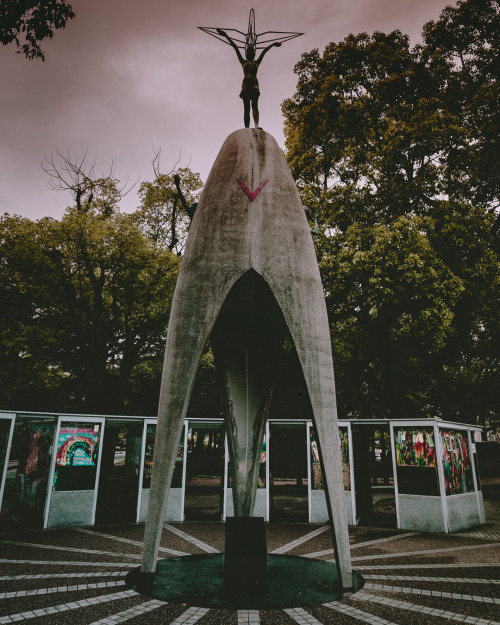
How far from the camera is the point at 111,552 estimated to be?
8844 millimetres

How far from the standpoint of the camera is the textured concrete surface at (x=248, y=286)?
6.48 m

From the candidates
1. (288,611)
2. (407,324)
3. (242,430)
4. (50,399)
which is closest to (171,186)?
(50,399)

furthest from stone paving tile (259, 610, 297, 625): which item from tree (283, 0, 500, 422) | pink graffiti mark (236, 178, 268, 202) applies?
tree (283, 0, 500, 422)

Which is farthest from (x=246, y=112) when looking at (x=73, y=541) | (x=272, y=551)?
(x=73, y=541)

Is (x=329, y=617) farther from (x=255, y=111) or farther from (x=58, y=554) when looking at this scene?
(x=255, y=111)

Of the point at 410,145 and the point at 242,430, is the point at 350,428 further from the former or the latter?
the point at 410,145

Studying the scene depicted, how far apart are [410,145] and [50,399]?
1824 cm

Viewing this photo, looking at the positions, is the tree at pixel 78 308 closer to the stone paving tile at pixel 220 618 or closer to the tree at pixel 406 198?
the tree at pixel 406 198

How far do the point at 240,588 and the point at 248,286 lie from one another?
4887mm

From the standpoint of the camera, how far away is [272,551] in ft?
30.3

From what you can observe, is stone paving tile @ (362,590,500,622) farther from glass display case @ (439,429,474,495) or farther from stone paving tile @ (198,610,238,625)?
glass display case @ (439,429,474,495)

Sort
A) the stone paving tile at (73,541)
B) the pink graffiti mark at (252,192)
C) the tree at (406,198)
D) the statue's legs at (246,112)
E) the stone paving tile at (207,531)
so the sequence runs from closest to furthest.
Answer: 1. the pink graffiti mark at (252,192)
2. the statue's legs at (246,112)
3. the stone paving tile at (73,541)
4. the stone paving tile at (207,531)
5. the tree at (406,198)

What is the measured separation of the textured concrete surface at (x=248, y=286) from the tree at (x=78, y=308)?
1071 cm

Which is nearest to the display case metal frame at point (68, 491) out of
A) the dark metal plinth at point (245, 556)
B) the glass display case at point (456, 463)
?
the dark metal plinth at point (245, 556)
